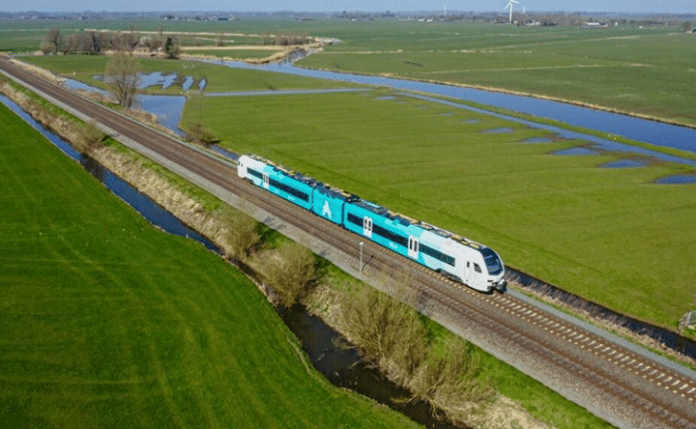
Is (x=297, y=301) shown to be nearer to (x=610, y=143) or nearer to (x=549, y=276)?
(x=549, y=276)

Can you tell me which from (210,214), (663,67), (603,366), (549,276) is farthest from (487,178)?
(663,67)

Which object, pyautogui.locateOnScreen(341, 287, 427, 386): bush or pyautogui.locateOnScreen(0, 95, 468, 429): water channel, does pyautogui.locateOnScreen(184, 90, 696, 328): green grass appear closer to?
pyautogui.locateOnScreen(341, 287, 427, 386): bush

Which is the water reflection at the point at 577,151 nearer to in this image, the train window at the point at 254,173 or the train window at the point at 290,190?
A: the train window at the point at 290,190

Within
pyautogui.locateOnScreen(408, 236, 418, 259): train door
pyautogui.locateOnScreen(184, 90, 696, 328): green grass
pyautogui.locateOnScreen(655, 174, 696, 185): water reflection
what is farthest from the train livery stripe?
pyautogui.locateOnScreen(655, 174, 696, 185): water reflection

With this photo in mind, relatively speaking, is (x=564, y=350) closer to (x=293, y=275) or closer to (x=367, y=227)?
(x=293, y=275)

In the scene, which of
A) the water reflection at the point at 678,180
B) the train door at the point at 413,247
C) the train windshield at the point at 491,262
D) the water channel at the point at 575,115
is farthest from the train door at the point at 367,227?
the water channel at the point at 575,115

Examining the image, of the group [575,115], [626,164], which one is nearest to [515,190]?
[626,164]
